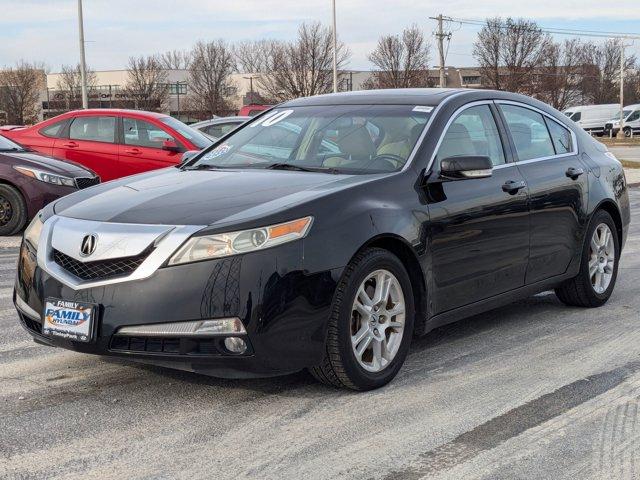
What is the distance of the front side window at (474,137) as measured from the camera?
5.19m

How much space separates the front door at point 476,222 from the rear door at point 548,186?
6.0 inches

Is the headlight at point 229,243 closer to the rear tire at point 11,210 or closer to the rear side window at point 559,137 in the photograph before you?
the rear side window at point 559,137

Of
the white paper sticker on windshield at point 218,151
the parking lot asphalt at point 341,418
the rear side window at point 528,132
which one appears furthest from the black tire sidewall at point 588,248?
the white paper sticker on windshield at point 218,151

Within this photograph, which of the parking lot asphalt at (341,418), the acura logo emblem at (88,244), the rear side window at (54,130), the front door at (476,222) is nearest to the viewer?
the parking lot asphalt at (341,418)

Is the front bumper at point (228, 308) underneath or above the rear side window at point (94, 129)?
underneath

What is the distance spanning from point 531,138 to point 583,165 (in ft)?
1.97

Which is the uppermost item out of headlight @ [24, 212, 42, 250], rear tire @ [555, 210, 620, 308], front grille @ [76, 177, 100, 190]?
headlight @ [24, 212, 42, 250]

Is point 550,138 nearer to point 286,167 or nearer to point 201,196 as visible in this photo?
point 286,167

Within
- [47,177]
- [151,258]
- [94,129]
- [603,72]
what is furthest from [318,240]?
[603,72]

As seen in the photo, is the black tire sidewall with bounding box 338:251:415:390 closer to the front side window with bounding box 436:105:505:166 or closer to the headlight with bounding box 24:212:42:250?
the front side window with bounding box 436:105:505:166

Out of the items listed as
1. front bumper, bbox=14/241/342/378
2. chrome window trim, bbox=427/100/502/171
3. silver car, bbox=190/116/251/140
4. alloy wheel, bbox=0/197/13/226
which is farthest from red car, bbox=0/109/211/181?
front bumper, bbox=14/241/342/378

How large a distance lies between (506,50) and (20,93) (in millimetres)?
44570

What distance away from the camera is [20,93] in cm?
8194

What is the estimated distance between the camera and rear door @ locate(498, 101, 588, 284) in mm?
5719
